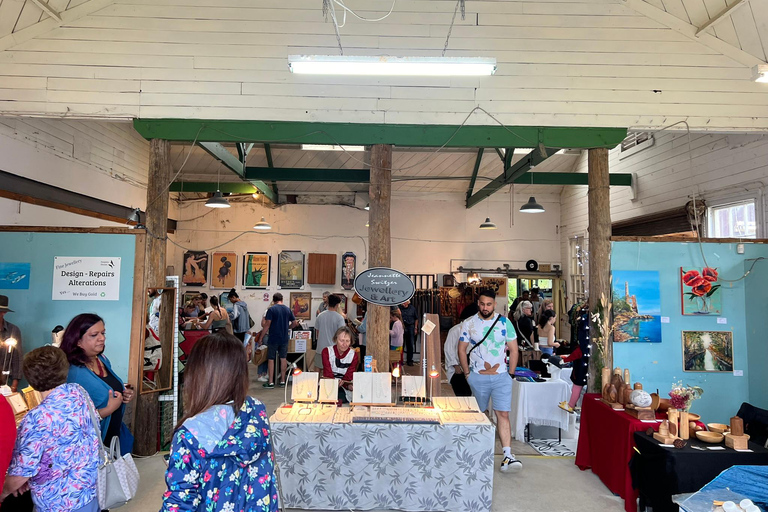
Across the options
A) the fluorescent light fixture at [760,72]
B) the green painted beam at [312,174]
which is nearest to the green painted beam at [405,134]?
the fluorescent light fixture at [760,72]

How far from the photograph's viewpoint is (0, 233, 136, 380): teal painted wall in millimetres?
5286

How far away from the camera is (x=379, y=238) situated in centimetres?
578

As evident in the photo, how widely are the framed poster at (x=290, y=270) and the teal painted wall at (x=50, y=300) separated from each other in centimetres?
732

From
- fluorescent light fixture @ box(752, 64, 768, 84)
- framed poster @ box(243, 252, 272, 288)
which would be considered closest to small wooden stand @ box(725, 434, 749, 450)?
fluorescent light fixture @ box(752, 64, 768, 84)

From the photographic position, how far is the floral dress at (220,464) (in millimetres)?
1892

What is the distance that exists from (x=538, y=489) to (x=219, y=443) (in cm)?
366

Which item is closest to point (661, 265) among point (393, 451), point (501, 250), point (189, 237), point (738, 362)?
point (738, 362)

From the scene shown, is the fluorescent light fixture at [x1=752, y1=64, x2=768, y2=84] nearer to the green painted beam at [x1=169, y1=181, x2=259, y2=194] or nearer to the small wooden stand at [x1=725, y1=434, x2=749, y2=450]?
the small wooden stand at [x1=725, y1=434, x2=749, y2=450]

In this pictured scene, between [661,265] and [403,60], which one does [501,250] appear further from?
[403,60]

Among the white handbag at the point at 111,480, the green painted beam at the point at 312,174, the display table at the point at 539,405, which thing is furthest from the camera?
the green painted beam at the point at 312,174

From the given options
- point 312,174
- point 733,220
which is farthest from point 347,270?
point 733,220

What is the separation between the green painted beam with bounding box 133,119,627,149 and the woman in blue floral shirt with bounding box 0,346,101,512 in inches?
147

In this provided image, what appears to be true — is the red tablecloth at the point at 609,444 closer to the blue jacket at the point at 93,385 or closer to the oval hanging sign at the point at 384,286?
the oval hanging sign at the point at 384,286

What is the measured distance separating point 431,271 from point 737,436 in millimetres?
9697
